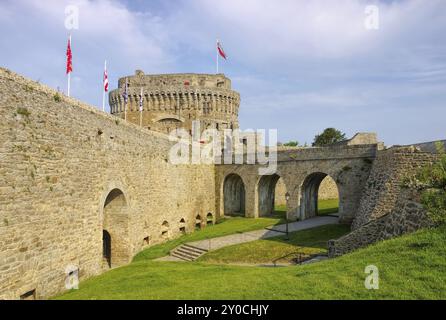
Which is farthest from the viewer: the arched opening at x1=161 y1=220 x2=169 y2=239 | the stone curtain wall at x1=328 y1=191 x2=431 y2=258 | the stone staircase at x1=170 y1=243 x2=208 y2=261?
the arched opening at x1=161 y1=220 x2=169 y2=239

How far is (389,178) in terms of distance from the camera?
1838cm

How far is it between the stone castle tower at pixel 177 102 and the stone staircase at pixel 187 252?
2303 centimetres

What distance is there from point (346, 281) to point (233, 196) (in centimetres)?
2707

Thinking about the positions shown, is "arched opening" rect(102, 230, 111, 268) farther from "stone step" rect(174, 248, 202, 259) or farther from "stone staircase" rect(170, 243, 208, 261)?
"stone step" rect(174, 248, 202, 259)

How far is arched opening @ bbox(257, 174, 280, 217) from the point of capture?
31.5 m

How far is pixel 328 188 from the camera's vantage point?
40.7 m

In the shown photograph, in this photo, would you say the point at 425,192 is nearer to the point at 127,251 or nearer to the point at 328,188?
the point at 127,251

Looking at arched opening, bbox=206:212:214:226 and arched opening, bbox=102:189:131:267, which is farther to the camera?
arched opening, bbox=206:212:214:226

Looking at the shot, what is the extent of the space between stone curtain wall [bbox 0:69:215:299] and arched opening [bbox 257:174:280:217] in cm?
1319

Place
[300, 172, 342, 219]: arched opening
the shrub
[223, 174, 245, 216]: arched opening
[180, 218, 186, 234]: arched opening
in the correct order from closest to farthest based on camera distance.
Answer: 1. the shrub
2. [180, 218, 186, 234]: arched opening
3. [300, 172, 342, 219]: arched opening
4. [223, 174, 245, 216]: arched opening

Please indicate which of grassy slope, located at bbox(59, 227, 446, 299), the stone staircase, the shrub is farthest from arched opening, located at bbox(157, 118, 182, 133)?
grassy slope, located at bbox(59, 227, 446, 299)

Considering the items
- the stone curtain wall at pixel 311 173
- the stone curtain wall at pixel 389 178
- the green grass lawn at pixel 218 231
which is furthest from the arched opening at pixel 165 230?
the stone curtain wall at pixel 389 178

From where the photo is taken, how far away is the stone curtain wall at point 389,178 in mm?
17188
